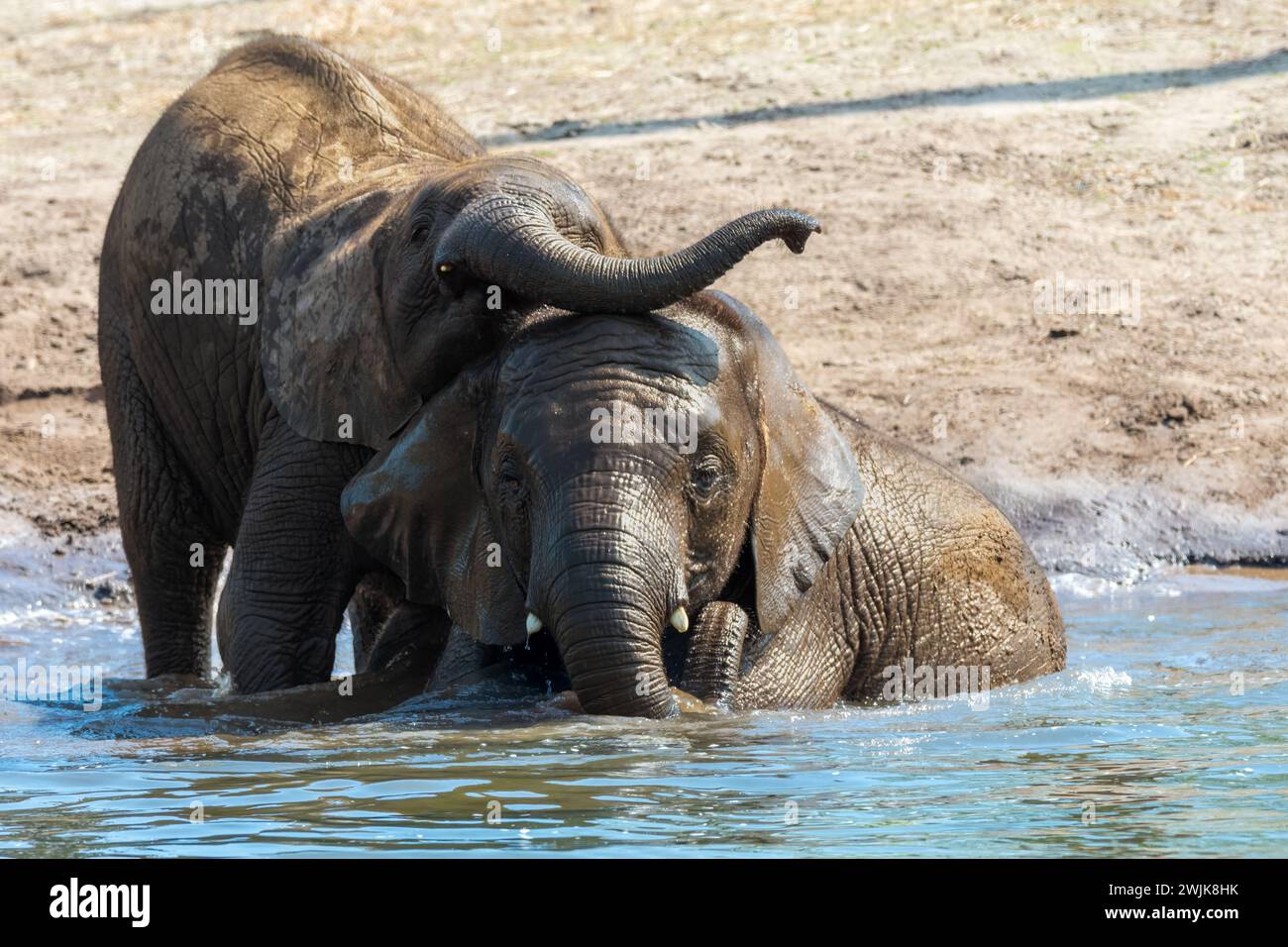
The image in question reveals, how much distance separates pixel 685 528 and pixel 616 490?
0.33 meters

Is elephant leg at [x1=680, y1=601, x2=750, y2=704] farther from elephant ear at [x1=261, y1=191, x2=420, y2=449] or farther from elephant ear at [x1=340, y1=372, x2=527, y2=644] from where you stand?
elephant ear at [x1=261, y1=191, x2=420, y2=449]

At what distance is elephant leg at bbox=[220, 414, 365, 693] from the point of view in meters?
7.93

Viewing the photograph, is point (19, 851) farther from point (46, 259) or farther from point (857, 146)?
point (857, 146)

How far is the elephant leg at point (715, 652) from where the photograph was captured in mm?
7402

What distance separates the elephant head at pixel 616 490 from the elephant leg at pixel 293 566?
13.7 inches

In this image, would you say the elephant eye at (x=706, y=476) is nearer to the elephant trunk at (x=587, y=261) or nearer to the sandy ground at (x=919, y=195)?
the elephant trunk at (x=587, y=261)

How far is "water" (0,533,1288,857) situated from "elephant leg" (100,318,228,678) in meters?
0.97

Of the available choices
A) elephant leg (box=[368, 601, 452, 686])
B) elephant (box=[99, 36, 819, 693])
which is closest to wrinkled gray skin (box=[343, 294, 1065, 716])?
elephant (box=[99, 36, 819, 693])

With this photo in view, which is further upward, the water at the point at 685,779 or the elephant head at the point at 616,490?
the elephant head at the point at 616,490

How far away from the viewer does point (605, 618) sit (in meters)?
6.65

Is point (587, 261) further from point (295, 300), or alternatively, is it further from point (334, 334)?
point (295, 300)

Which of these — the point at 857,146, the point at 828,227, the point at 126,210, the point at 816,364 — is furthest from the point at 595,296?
the point at 857,146

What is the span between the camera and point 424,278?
737cm

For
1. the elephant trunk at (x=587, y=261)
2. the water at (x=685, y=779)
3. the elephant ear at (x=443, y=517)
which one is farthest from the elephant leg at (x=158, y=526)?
the elephant trunk at (x=587, y=261)
